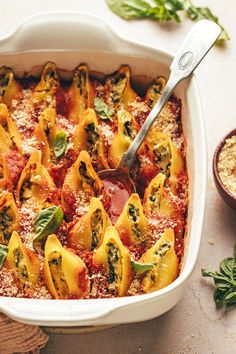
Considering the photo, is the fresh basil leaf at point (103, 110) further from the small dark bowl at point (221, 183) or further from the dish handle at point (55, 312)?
the dish handle at point (55, 312)

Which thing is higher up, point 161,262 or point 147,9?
point 147,9

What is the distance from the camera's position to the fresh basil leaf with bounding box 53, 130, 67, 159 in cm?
239

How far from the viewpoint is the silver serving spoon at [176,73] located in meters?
2.37

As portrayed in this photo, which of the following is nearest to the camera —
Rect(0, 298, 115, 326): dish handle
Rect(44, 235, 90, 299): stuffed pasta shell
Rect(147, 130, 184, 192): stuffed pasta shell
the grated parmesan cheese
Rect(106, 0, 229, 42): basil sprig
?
Rect(0, 298, 115, 326): dish handle

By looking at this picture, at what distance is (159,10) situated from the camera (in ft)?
9.41

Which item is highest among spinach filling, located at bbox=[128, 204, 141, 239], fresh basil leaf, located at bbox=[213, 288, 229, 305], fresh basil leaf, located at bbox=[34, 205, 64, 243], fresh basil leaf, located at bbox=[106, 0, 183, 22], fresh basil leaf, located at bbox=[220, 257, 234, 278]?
fresh basil leaf, located at bbox=[106, 0, 183, 22]

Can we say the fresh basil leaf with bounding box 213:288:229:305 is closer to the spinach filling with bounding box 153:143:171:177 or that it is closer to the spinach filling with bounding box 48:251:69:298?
the spinach filling with bounding box 153:143:171:177

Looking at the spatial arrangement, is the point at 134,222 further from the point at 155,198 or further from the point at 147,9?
the point at 147,9

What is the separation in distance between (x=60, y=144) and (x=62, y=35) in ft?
1.11

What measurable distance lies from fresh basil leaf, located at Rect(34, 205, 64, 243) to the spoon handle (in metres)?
0.25

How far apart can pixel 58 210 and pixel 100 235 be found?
14cm

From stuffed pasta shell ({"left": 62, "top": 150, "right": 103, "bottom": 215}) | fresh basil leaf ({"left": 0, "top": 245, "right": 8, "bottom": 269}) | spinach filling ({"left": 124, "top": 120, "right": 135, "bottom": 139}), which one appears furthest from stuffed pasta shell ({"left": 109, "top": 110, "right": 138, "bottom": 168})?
fresh basil leaf ({"left": 0, "top": 245, "right": 8, "bottom": 269})

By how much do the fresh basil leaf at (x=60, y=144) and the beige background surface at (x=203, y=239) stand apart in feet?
1.69

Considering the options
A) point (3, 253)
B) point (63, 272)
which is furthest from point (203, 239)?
point (3, 253)
